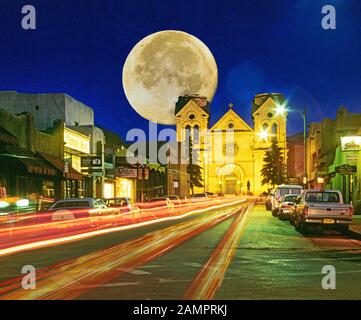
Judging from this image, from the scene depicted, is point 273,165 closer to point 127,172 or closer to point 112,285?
point 127,172

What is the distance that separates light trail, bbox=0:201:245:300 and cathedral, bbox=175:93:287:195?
102160mm

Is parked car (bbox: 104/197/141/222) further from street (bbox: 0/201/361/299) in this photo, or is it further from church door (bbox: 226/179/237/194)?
church door (bbox: 226/179/237/194)

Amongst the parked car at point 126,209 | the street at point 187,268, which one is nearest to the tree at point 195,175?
the parked car at point 126,209

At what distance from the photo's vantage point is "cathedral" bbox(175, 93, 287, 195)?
12338 centimetres

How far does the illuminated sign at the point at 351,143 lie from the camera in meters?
41.2

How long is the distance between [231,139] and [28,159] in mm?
89968

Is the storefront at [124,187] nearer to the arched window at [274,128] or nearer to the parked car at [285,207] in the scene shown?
the parked car at [285,207]

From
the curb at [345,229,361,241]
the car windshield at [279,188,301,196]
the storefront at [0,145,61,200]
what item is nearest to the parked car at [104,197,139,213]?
the storefront at [0,145,61,200]

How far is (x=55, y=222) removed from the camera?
72.9 ft

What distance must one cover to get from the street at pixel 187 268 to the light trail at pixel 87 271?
2cm
